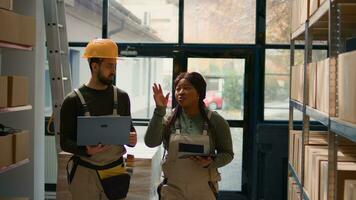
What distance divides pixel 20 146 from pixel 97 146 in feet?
4.32

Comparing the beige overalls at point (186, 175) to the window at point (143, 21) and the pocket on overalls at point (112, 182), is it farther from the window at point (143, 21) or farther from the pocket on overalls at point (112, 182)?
the window at point (143, 21)

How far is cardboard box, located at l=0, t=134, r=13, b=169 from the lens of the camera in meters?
3.49

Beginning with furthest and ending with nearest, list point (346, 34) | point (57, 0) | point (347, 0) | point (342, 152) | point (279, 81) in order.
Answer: point (279, 81) → point (57, 0) → point (346, 34) → point (342, 152) → point (347, 0)

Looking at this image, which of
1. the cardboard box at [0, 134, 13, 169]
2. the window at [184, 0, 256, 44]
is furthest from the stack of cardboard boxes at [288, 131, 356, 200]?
the cardboard box at [0, 134, 13, 169]

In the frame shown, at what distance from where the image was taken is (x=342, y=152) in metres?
2.90

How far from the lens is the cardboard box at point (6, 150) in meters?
3.49

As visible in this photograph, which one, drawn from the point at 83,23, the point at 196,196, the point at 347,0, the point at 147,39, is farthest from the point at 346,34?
the point at 83,23

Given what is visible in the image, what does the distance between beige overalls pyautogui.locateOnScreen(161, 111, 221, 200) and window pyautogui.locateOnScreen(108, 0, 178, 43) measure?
9.15ft

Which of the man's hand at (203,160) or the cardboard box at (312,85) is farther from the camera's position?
the cardboard box at (312,85)

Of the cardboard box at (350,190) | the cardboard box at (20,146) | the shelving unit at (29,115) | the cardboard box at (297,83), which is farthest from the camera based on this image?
the shelving unit at (29,115)

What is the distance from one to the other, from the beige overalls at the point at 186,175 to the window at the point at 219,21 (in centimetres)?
276

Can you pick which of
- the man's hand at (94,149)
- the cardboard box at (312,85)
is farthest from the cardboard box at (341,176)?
the man's hand at (94,149)

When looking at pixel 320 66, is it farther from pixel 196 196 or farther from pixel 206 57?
pixel 206 57

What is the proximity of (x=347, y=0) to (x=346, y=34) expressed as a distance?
1.55 metres
